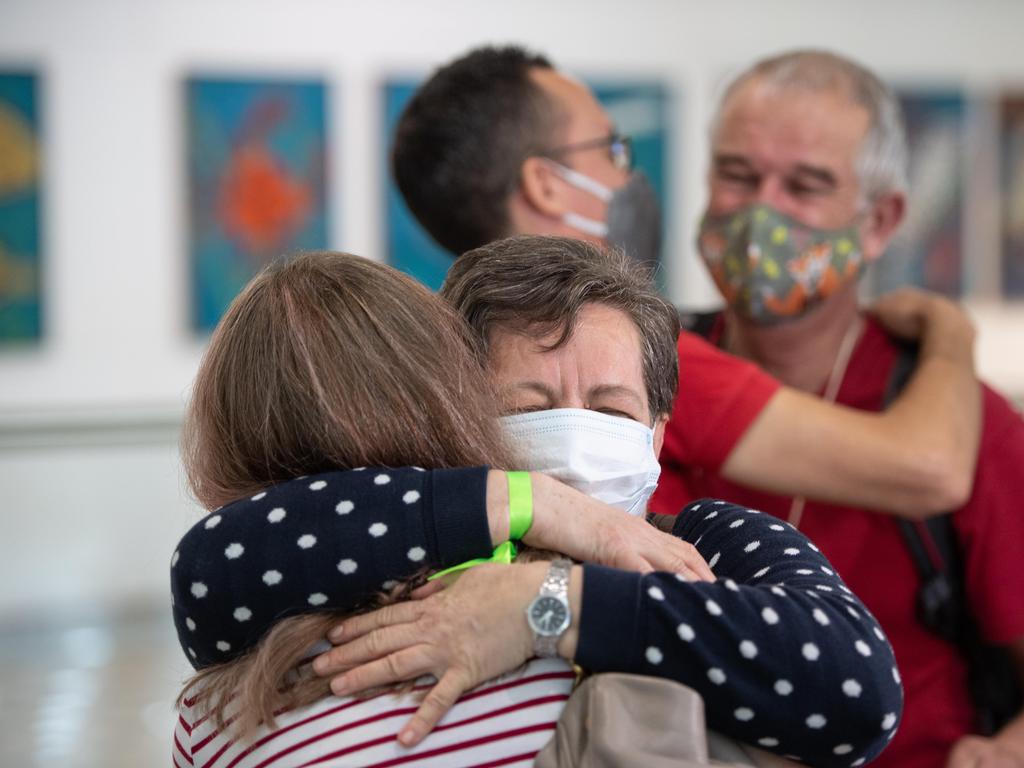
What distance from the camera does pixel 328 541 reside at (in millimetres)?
1312

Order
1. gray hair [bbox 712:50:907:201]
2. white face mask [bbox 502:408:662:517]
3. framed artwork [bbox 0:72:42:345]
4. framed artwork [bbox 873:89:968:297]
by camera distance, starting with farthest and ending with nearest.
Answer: framed artwork [bbox 873:89:968:297] < framed artwork [bbox 0:72:42:345] < gray hair [bbox 712:50:907:201] < white face mask [bbox 502:408:662:517]

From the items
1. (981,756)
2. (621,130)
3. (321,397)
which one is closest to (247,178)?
(621,130)

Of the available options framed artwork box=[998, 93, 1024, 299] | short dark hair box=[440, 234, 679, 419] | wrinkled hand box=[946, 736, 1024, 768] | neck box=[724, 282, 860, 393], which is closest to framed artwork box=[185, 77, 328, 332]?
framed artwork box=[998, 93, 1024, 299]

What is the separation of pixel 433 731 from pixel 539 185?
5.40 feet

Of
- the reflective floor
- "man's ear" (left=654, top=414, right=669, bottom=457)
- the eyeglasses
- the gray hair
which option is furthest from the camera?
the reflective floor

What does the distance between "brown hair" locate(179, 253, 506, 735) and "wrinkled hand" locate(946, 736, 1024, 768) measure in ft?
4.34

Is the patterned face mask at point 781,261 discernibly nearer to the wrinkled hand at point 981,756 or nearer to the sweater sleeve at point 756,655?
the wrinkled hand at point 981,756

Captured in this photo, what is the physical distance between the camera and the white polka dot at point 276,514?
133cm

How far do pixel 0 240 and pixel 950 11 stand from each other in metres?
6.02

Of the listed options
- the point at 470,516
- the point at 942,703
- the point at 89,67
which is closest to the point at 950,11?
the point at 89,67

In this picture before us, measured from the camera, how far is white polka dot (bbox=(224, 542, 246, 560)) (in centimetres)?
133

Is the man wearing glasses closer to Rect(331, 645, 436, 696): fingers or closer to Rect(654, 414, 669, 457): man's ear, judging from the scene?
Rect(654, 414, 669, 457): man's ear

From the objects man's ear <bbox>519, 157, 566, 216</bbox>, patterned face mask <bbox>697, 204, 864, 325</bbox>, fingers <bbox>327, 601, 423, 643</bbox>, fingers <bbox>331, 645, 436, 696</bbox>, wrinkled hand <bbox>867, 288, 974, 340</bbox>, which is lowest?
fingers <bbox>331, 645, 436, 696</bbox>

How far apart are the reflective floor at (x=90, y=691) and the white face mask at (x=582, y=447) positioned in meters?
3.67
